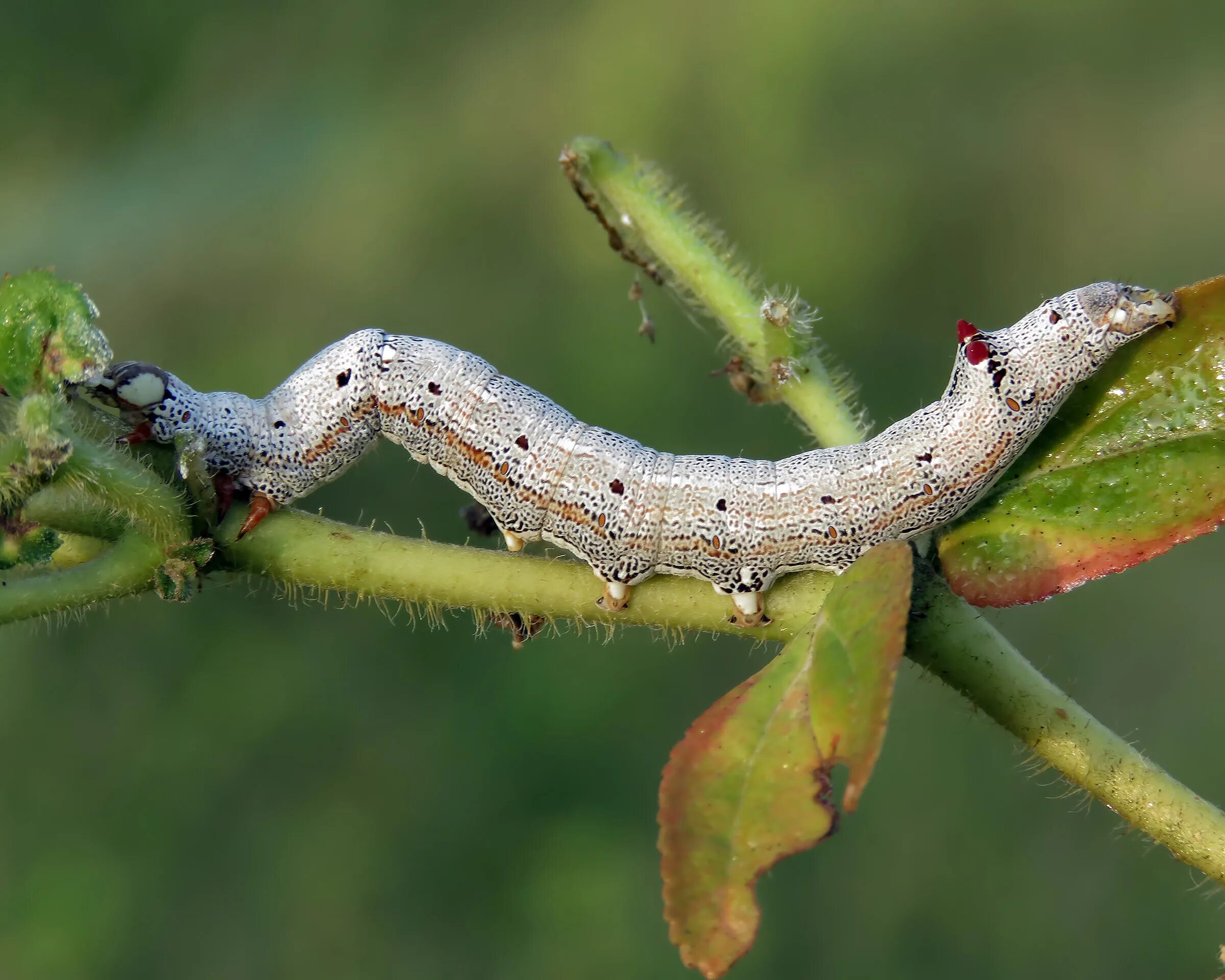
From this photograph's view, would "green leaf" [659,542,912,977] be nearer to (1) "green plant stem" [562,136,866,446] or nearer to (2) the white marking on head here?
(1) "green plant stem" [562,136,866,446]

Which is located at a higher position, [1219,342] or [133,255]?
[133,255]

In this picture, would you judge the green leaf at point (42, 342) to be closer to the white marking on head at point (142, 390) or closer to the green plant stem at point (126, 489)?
the green plant stem at point (126, 489)

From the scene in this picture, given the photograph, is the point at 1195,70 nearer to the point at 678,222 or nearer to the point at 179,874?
the point at 678,222

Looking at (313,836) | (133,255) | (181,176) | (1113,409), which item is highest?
(181,176)

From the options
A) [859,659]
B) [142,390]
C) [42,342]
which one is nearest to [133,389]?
[142,390]

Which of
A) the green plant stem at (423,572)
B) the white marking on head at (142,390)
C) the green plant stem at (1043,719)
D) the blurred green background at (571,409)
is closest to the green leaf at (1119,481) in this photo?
the green plant stem at (1043,719)

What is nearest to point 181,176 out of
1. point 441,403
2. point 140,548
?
point 441,403

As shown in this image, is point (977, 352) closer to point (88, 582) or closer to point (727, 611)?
point (727, 611)
